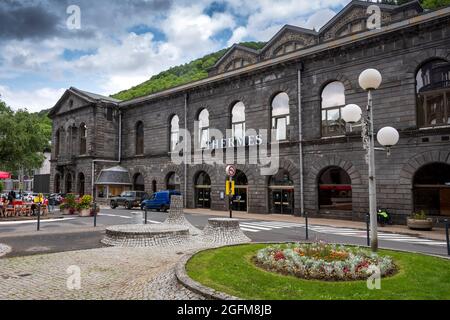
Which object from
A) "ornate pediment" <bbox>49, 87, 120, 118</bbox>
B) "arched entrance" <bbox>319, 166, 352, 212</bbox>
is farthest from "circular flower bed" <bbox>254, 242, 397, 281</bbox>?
"ornate pediment" <bbox>49, 87, 120, 118</bbox>

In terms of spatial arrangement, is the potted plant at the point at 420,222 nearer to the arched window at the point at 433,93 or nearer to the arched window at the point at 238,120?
the arched window at the point at 433,93

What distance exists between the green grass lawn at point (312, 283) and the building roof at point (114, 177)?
1203 inches

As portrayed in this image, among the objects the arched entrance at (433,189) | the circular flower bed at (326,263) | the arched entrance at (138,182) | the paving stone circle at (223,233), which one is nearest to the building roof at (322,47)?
the arched entrance at (433,189)

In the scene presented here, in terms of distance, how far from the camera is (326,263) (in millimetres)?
6605

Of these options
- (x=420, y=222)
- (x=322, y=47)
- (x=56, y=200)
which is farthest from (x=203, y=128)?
(x=420, y=222)

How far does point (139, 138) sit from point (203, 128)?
10.1 m

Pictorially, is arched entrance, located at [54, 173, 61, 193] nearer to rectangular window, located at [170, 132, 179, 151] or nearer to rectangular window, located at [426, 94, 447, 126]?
rectangular window, located at [170, 132, 179, 151]

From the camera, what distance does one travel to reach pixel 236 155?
2805 centimetres

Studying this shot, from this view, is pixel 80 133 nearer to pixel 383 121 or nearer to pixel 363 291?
pixel 383 121

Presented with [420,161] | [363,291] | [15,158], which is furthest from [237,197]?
[363,291]

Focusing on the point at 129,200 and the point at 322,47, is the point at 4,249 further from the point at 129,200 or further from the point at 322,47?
the point at 322,47

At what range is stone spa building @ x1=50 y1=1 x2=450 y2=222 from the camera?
19375mm

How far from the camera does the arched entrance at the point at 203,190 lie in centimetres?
3075

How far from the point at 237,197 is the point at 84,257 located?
64.3 feet
